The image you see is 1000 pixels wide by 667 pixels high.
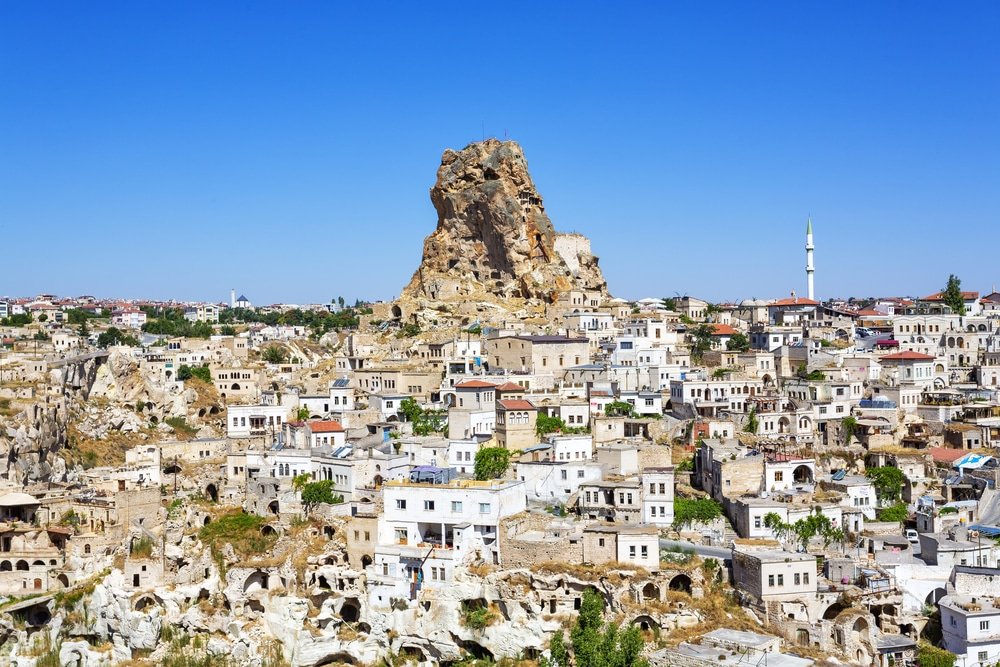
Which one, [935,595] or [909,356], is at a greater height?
[909,356]

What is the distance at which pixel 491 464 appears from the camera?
130ft

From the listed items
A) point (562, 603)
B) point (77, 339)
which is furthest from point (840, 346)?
point (77, 339)

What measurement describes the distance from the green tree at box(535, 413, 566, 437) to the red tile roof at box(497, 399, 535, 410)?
0.63m

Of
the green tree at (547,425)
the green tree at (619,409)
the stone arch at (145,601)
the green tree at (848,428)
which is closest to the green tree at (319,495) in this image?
the stone arch at (145,601)

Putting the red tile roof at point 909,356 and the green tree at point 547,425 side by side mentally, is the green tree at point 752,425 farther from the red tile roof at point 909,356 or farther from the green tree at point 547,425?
the red tile roof at point 909,356

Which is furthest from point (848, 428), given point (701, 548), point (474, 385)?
point (474, 385)

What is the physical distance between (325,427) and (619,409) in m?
12.3

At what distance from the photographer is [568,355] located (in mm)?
56000

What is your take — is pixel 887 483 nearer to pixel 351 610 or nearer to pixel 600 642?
pixel 600 642

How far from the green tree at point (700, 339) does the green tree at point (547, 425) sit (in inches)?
678

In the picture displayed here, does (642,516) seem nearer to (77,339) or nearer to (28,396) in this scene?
(28,396)

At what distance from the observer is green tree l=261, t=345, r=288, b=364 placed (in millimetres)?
72875

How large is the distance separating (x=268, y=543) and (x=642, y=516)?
12.8m

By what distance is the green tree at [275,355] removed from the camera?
7288 centimetres
